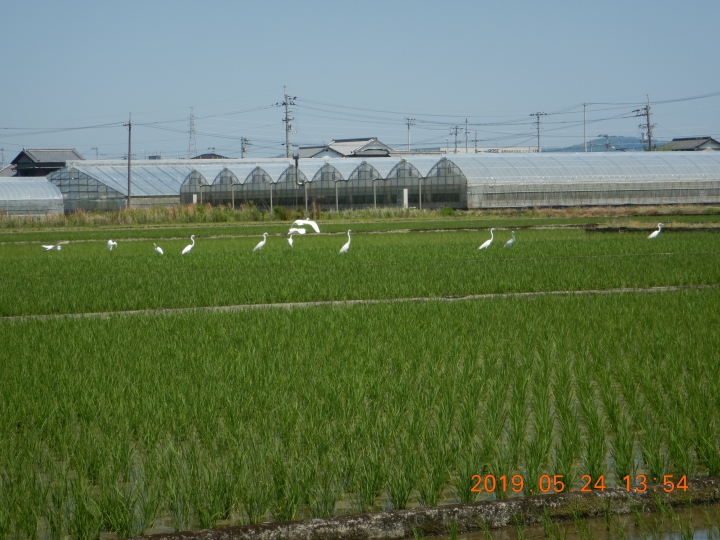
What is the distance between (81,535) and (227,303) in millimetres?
8498

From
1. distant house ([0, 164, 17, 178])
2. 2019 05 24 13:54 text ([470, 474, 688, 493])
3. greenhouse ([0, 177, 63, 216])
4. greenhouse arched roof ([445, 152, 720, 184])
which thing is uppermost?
distant house ([0, 164, 17, 178])

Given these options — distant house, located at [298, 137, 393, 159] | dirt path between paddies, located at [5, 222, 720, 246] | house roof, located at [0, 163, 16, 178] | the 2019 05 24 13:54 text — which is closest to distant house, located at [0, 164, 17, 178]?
house roof, located at [0, 163, 16, 178]

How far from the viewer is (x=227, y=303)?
39.6 ft

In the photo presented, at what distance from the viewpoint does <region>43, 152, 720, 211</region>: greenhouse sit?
44.2 m

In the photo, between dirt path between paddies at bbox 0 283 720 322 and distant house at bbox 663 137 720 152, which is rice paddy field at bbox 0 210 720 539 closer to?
dirt path between paddies at bbox 0 283 720 322

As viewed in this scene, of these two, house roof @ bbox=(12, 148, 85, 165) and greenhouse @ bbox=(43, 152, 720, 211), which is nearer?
greenhouse @ bbox=(43, 152, 720, 211)

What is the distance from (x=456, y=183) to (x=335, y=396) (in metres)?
38.7

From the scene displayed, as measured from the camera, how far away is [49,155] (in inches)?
2832

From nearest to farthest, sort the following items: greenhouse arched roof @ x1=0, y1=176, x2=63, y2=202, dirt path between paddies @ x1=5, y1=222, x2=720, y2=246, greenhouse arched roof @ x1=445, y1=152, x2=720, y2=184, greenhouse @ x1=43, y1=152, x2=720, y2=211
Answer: dirt path between paddies @ x1=5, y1=222, x2=720, y2=246 → greenhouse @ x1=43, y1=152, x2=720, y2=211 → greenhouse arched roof @ x1=445, y1=152, x2=720, y2=184 → greenhouse arched roof @ x1=0, y1=176, x2=63, y2=202

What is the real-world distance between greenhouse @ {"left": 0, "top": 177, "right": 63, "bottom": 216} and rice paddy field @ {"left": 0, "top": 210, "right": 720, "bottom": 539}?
3507 centimetres

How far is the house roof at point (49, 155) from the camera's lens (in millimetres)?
70750

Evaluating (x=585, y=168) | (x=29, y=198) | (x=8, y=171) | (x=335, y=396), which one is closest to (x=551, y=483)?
(x=335, y=396)

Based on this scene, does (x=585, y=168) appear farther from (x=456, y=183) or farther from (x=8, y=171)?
(x=8, y=171)

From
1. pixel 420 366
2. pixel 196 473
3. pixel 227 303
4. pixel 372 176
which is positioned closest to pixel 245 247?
pixel 227 303
